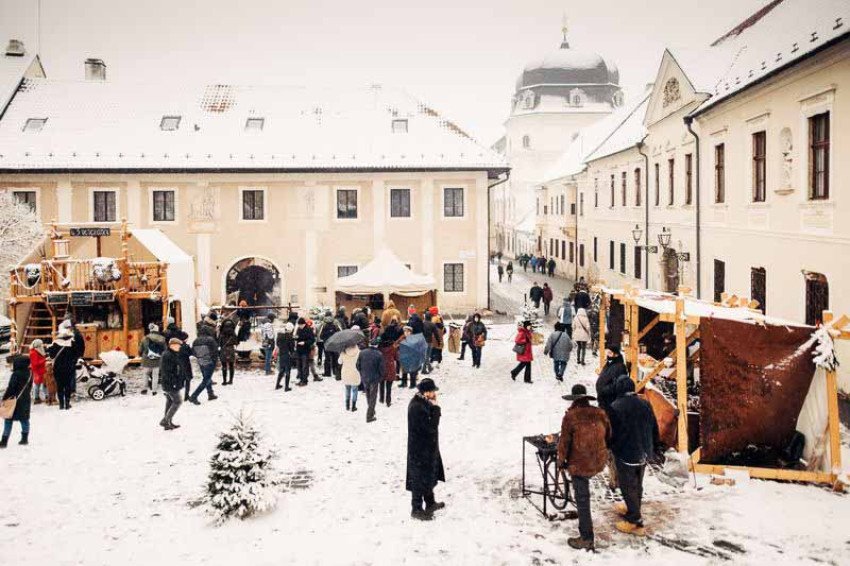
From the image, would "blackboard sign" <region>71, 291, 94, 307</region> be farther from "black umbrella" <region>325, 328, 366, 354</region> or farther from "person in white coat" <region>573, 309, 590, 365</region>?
"person in white coat" <region>573, 309, 590, 365</region>

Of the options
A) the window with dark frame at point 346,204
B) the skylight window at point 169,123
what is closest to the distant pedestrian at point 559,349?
the window with dark frame at point 346,204

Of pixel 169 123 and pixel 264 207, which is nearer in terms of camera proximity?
pixel 264 207

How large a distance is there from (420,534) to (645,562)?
236cm

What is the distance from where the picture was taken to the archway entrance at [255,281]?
28.7m

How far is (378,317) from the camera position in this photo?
23.7 metres

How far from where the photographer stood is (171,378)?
41.4ft

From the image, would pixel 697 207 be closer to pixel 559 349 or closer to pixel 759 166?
pixel 759 166

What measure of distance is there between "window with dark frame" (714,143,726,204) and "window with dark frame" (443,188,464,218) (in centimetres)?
1026

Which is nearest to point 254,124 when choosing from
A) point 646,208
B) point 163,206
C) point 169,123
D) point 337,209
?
point 169,123

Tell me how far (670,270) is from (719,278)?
5365mm

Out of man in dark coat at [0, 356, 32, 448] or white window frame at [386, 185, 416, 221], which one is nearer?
man in dark coat at [0, 356, 32, 448]

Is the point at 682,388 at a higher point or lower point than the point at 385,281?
lower

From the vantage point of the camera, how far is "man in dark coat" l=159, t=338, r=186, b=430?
41.2 ft

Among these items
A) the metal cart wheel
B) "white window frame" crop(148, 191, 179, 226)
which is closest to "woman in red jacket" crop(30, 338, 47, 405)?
the metal cart wheel
